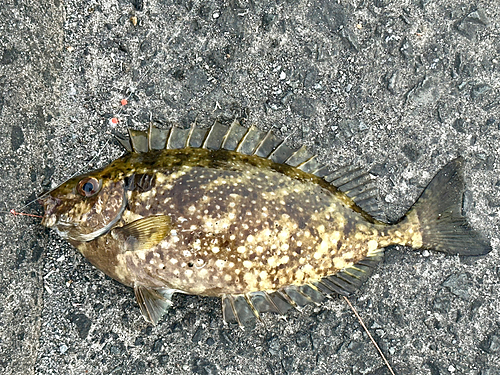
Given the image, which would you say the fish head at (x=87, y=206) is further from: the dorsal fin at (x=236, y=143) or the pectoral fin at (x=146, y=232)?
the dorsal fin at (x=236, y=143)

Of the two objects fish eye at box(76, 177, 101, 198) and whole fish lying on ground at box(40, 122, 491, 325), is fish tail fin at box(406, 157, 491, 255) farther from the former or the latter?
fish eye at box(76, 177, 101, 198)

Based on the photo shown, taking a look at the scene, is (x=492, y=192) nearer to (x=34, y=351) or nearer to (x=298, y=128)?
(x=298, y=128)

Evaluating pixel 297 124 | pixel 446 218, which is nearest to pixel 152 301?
pixel 297 124

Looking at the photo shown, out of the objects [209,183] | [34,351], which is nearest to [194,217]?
[209,183]

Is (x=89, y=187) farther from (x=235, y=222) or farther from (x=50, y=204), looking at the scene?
(x=235, y=222)

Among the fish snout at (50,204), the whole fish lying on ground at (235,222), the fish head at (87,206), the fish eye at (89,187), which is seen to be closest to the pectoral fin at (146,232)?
the whole fish lying on ground at (235,222)

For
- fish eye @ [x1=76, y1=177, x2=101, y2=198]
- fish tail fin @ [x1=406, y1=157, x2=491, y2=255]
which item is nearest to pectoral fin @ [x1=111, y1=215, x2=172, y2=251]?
fish eye @ [x1=76, y1=177, x2=101, y2=198]
